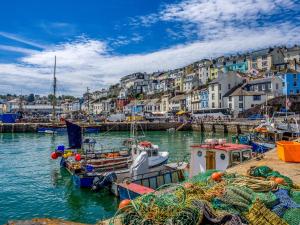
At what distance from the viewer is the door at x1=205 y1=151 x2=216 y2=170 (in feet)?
48.4

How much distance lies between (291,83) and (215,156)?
207 feet

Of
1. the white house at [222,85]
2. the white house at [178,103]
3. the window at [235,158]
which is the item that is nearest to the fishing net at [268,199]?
the window at [235,158]

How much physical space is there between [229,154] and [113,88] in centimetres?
17086

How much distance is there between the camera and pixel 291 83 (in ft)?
230

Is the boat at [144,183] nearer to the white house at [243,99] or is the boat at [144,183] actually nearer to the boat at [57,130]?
the boat at [57,130]

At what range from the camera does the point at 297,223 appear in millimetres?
6340

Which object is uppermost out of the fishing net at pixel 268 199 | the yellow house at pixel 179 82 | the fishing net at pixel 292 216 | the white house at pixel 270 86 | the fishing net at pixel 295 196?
the yellow house at pixel 179 82

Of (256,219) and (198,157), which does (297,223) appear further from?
(198,157)

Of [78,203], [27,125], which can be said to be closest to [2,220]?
[78,203]

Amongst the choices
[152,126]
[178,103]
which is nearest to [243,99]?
[152,126]

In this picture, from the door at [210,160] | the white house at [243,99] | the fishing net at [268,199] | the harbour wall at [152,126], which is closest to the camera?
the fishing net at [268,199]

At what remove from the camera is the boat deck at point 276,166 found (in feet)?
38.4

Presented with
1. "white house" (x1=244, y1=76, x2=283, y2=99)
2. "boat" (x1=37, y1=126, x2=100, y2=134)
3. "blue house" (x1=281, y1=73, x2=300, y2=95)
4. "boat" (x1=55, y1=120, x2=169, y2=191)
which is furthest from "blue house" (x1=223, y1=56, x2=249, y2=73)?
"boat" (x1=55, y1=120, x2=169, y2=191)

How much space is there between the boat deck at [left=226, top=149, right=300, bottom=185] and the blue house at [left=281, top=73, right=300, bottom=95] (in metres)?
59.8
